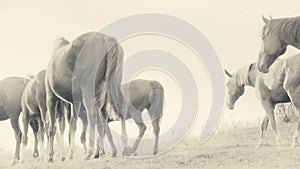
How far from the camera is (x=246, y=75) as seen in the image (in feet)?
27.2

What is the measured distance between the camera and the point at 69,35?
8.78 meters

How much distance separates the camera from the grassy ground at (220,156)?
22.4 ft

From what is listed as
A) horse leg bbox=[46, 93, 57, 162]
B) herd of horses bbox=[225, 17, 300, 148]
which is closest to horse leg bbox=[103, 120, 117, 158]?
horse leg bbox=[46, 93, 57, 162]

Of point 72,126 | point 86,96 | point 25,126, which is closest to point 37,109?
point 25,126

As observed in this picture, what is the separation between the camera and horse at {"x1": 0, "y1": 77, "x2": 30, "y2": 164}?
9133 millimetres

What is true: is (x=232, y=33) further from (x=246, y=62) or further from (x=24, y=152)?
(x=24, y=152)

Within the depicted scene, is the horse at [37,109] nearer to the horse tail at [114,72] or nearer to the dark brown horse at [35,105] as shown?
the dark brown horse at [35,105]

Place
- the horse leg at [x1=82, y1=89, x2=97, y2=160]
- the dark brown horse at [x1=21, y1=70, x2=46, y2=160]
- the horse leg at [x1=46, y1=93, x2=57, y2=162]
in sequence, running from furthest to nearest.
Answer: the dark brown horse at [x1=21, y1=70, x2=46, y2=160] → the horse leg at [x1=46, y1=93, x2=57, y2=162] → the horse leg at [x1=82, y1=89, x2=97, y2=160]

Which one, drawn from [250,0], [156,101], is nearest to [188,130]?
[156,101]

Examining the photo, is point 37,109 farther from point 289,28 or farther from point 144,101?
point 289,28

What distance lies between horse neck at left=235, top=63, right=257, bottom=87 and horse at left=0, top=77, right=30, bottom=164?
318cm

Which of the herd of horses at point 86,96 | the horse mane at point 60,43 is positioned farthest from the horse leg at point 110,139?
the horse mane at point 60,43

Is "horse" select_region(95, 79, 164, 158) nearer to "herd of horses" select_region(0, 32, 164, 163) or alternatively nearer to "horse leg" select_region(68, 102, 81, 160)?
"herd of horses" select_region(0, 32, 164, 163)

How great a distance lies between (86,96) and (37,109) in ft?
4.65
